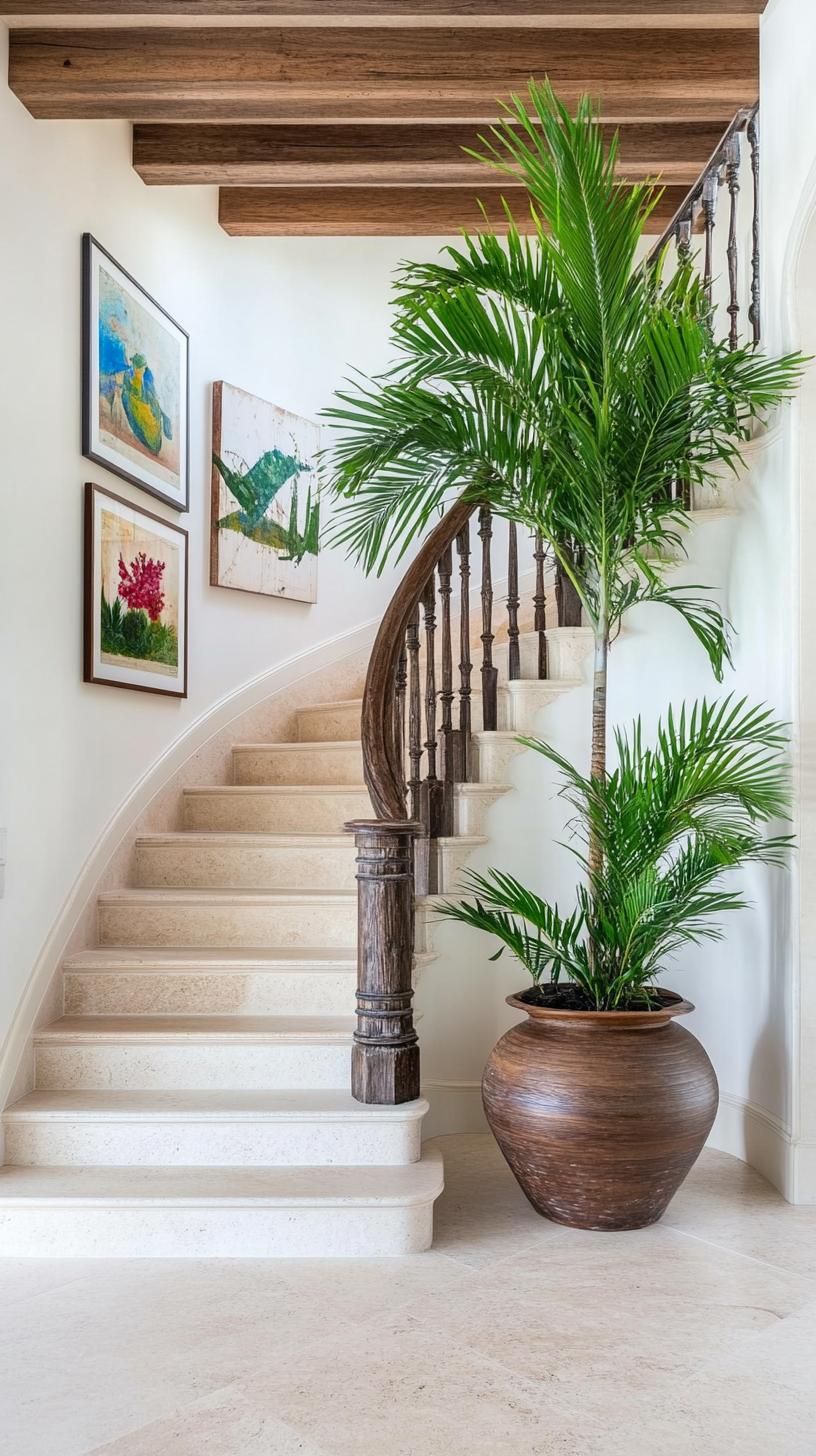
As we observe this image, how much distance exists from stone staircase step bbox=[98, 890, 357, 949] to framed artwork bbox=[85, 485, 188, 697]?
0.75 m

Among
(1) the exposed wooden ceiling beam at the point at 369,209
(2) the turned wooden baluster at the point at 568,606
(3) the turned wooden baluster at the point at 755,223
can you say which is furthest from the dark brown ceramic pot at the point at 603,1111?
(1) the exposed wooden ceiling beam at the point at 369,209

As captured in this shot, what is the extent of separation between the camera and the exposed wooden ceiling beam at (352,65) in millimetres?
3082

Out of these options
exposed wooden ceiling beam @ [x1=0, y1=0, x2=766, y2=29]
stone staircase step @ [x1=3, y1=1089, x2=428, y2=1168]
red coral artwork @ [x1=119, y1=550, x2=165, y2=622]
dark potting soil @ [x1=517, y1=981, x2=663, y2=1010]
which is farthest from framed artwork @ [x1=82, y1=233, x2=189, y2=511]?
dark potting soil @ [x1=517, y1=981, x2=663, y2=1010]

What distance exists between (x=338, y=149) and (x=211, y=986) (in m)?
2.86

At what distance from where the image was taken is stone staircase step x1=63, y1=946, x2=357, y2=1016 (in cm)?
329

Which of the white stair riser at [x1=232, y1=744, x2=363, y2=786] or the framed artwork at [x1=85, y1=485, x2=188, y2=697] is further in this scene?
the white stair riser at [x1=232, y1=744, x2=363, y2=786]

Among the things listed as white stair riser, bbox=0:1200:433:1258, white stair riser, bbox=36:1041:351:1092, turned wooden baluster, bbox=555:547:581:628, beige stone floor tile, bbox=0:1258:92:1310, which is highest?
turned wooden baluster, bbox=555:547:581:628

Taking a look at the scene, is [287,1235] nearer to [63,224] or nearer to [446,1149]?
[446,1149]

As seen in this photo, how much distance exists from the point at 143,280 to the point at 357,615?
6.15 ft

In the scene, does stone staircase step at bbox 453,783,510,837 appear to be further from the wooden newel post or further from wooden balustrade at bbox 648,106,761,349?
wooden balustrade at bbox 648,106,761,349

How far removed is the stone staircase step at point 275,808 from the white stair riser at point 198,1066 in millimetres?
1224

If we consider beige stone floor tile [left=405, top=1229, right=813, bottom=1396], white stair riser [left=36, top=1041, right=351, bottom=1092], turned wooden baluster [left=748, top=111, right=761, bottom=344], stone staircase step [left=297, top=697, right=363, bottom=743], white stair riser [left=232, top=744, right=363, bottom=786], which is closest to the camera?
beige stone floor tile [left=405, top=1229, right=813, bottom=1396]

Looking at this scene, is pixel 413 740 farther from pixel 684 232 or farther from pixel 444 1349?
pixel 684 232

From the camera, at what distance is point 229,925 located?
361cm
